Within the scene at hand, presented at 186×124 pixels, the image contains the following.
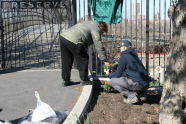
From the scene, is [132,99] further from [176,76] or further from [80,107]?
[176,76]

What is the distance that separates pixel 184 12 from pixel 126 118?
7.80 ft

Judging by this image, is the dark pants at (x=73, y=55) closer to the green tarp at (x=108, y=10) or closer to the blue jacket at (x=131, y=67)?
the blue jacket at (x=131, y=67)

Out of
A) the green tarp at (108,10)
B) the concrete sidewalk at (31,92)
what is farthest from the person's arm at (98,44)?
the green tarp at (108,10)

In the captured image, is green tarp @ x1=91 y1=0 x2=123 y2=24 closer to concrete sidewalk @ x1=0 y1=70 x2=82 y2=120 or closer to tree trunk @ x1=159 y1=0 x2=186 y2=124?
concrete sidewalk @ x1=0 y1=70 x2=82 y2=120

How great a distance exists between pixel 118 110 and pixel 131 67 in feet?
2.56

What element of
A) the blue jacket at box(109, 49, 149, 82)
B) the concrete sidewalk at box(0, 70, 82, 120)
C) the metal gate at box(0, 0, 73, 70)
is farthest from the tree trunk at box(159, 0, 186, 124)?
the metal gate at box(0, 0, 73, 70)

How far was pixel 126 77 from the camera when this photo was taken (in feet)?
21.0

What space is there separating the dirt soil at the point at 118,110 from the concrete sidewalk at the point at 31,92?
37 cm

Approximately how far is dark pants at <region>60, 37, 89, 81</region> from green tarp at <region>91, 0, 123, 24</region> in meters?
1.29

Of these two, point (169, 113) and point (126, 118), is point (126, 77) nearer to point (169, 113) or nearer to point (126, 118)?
point (126, 118)

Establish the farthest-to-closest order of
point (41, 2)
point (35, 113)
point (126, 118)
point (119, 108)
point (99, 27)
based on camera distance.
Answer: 1. point (41, 2)
2. point (99, 27)
3. point (119, 108)
4. point (126, 118)
5. point (35, 113)

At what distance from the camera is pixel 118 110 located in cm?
590

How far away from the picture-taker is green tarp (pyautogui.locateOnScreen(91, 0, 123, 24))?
773cm

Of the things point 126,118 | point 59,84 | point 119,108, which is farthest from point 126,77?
point 59,84
